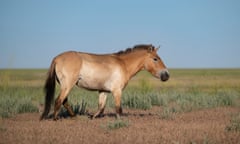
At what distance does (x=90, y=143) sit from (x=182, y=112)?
262 inches

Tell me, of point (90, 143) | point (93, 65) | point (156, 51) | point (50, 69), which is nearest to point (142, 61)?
point (156, 51)

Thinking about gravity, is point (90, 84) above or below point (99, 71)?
below

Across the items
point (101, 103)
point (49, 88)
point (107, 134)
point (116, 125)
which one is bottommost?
point (107, 134)

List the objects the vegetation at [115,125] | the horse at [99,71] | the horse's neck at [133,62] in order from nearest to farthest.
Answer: the vegetation at [115,125] < the horse at [99,71] < the horse's neck at [133,62]

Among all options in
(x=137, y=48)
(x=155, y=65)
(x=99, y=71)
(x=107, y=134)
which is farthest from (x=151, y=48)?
(x=107, y=134)

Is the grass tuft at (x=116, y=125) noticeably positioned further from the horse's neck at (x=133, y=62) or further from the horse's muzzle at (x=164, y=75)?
the horse's muzzle at (x=164, y=75)

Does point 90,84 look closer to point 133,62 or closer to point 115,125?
point 133,62

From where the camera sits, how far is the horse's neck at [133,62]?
11.8m

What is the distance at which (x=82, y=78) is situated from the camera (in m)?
10.8

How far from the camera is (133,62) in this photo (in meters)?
11.9

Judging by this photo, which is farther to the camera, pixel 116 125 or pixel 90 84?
pixel 90 84

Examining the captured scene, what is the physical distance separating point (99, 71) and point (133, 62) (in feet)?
4.43

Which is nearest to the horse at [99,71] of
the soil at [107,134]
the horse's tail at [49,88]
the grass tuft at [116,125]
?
the horse's tail at [49,88]

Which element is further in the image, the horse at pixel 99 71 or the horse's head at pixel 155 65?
the horse's head at pixel 155 65
